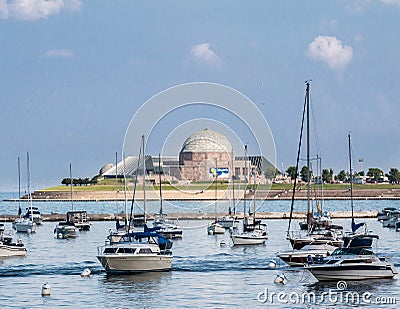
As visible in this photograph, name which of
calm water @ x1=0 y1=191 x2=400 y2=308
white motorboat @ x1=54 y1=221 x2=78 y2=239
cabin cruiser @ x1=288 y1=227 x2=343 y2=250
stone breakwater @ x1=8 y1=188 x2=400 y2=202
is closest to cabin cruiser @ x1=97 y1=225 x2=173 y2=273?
calm water @ x1=0 y1=191 x2=400 y2=308

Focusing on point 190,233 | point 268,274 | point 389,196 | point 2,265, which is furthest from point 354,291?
point 389,196

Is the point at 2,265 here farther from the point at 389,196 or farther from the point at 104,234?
the point at 389,196

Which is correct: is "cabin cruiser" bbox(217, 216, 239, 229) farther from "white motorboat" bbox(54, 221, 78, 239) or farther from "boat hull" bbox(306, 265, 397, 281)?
"boat hull" bbox(306, 265, 397, 281)

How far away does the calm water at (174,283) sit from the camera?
3388 centimetres

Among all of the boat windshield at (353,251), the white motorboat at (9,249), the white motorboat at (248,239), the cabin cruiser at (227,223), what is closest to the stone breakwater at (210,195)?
the cabin cruiser at (227,223)

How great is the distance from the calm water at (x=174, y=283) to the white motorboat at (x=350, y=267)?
38 centimetres

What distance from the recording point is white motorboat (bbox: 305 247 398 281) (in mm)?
36906

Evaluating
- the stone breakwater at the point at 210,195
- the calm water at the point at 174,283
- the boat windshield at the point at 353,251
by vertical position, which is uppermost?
the stone breakwater at the point at 210,195

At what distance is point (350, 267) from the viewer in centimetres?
3684

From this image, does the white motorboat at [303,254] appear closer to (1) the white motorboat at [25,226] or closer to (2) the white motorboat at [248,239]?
(2) the white motorboat at [248,239]

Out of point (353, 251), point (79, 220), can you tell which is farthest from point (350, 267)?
point (79, 220)

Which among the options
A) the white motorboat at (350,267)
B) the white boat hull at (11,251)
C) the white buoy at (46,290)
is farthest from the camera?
the white boat hull at (11,251)

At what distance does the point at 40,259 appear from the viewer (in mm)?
50562

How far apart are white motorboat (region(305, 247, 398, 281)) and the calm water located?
0.38 metres
